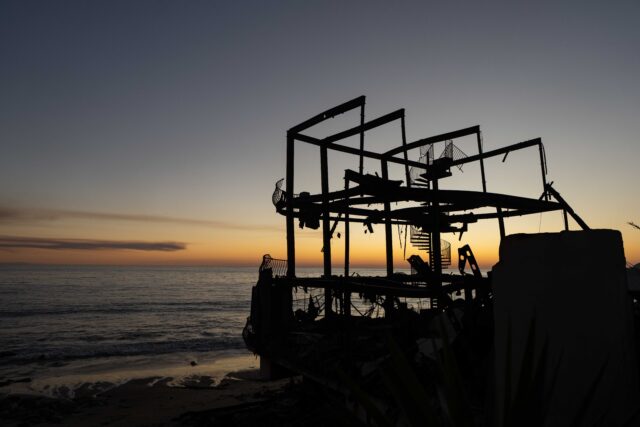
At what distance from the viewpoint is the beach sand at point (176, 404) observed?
11945mm

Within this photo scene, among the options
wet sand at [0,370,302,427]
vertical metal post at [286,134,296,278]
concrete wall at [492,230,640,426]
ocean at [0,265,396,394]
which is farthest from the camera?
ocean at [0,265,396,394]

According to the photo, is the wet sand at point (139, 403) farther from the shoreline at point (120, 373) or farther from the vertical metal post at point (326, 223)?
the vertical metal post at point (326, 223)

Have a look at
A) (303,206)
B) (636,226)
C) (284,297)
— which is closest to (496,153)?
(303,206)

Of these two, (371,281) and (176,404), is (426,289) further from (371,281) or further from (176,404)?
(176,404)

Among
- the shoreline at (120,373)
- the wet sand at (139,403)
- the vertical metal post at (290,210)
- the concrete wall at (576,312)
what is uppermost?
the vertical metal post at (290,210)

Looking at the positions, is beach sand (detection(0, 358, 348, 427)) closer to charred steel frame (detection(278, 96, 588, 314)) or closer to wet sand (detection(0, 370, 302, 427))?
wet sand (detection(0, 370, 302, 427))

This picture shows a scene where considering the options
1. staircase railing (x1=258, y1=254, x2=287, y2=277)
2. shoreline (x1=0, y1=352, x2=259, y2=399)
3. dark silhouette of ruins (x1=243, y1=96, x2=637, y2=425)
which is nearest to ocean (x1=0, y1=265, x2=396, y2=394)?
shoreline (x1=0, y1=352, x2=259, y2=399)

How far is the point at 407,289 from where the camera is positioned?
A: 775 centimetres

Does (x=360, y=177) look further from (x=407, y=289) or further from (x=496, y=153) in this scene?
(x=496, y=153)

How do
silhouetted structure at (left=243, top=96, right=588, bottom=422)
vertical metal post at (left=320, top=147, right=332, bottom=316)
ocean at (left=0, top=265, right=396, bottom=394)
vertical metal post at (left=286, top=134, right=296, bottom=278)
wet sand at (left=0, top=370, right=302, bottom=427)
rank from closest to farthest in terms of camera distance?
silhouetted structure at (left=243, top=96, right=588, bottom=422), wet sand at (left=0, top=370, right=302, bottom=427), vertical metal post at (left=320, top=147, right=332, bottom=316), vertical metal post at (left=286, top=134, right=296, bottom=278), ocean at (left=0, top=265, right=396, bottom=394)

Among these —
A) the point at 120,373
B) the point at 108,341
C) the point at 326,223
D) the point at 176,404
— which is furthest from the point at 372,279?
the point at 108,341

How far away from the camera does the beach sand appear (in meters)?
11.9

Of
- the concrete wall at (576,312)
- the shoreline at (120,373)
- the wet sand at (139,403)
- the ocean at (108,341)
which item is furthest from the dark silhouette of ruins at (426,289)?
the ocean at (108,341)

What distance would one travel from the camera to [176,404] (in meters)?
17.2
